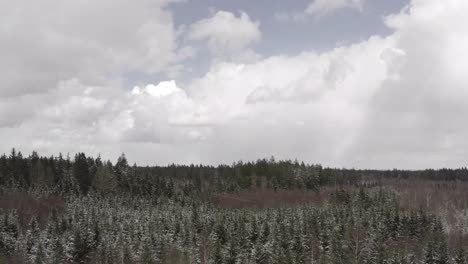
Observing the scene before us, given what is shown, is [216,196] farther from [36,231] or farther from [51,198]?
[36,231]

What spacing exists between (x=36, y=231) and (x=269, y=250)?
5254 cm

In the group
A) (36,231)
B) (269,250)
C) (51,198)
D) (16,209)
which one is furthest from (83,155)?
(269,250)

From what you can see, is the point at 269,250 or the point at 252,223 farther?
the point at 252,223

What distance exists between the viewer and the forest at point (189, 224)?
3265 inches

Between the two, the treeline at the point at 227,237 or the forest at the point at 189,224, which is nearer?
the treeline at the point at 227,237

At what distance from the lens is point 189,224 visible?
109375 mm

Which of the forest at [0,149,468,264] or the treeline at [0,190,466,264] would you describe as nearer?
the treeline at [0,190,466,264]

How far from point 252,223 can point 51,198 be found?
2780 inches

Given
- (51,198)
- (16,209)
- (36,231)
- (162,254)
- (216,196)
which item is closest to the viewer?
(162,254)

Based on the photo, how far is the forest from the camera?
82.9 m

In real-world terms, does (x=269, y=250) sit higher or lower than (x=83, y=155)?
lower

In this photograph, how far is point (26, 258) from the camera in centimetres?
8456

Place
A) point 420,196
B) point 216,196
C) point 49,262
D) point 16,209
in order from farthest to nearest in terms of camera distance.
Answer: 1. point 420,196
2. point 216,196
3. point 16,209
4. point 49,262

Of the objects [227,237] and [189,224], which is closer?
[227,237]
